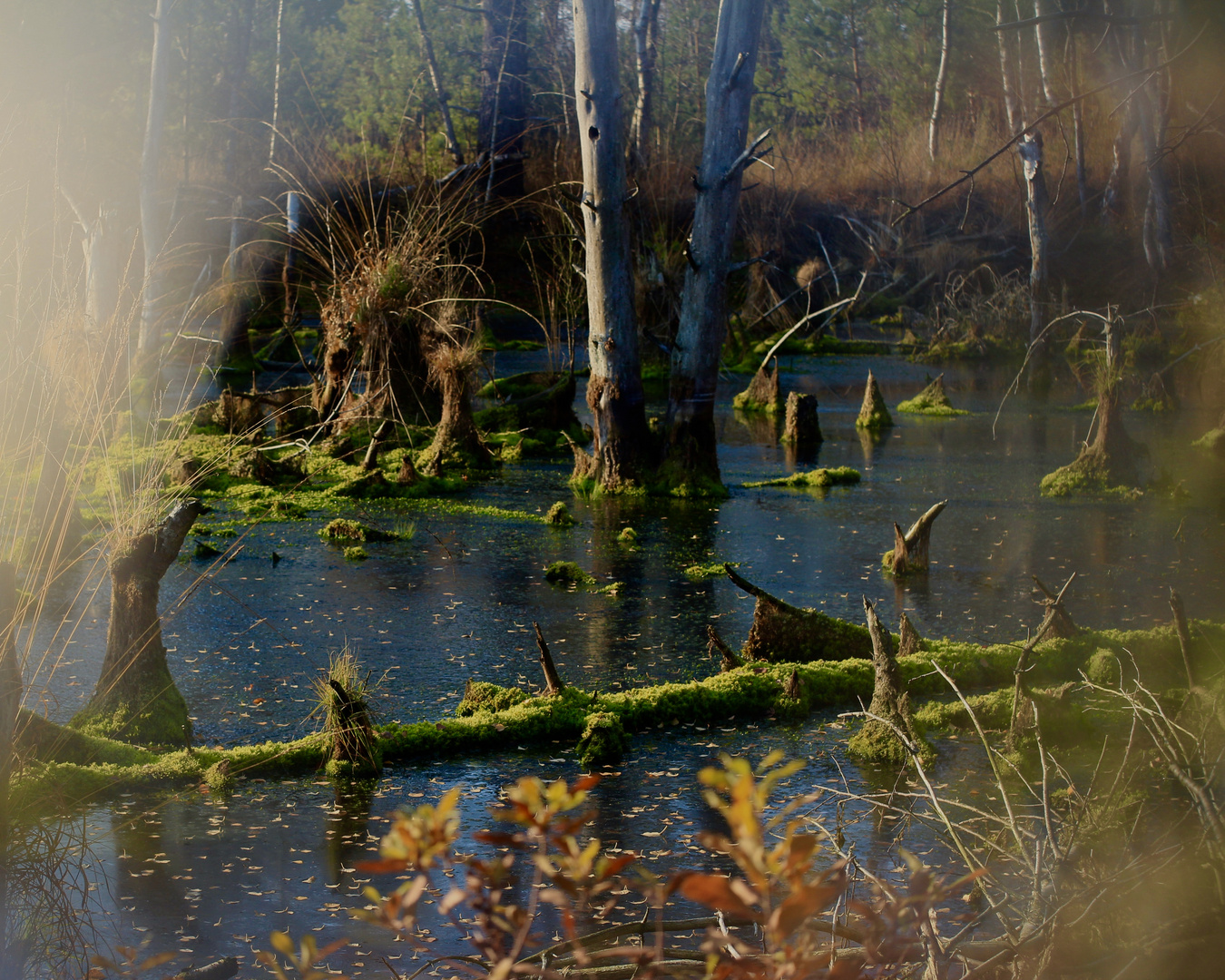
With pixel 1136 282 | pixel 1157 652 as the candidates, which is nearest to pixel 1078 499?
pixel 1157 652

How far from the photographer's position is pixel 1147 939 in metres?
2.12

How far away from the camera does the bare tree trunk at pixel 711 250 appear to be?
34.0ft

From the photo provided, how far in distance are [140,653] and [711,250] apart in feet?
23.6

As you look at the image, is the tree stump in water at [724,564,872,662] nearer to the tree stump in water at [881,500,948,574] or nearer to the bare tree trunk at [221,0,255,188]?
the tree stump in water at [881,500,948,574]

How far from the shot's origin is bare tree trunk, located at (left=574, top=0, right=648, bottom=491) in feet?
33.4

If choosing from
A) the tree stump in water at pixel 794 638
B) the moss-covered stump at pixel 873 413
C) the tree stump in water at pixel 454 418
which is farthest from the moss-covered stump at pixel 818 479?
the tree stump in water at pixel 794 638

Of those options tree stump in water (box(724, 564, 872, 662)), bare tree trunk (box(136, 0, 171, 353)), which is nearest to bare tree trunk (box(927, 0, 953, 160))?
bare tree trunk (box(136, 0, 171, 353))

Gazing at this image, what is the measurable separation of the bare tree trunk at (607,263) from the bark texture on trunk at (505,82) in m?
13.3

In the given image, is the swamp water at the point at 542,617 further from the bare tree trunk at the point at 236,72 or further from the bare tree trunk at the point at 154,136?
the bare tree trunk at the point at 236,72

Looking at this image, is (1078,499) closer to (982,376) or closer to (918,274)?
(982,376)

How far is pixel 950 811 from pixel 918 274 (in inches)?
996

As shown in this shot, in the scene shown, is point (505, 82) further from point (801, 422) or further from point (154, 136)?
point (801, 422)

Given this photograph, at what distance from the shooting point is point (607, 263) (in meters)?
10.4

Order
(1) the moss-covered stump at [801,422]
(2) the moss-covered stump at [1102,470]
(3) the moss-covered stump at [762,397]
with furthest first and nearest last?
(3) the moss-covered stump at [762,397] < (1) the moss-covered stump at [801,422] < (2) the moss-covered stump at [1102,470]
